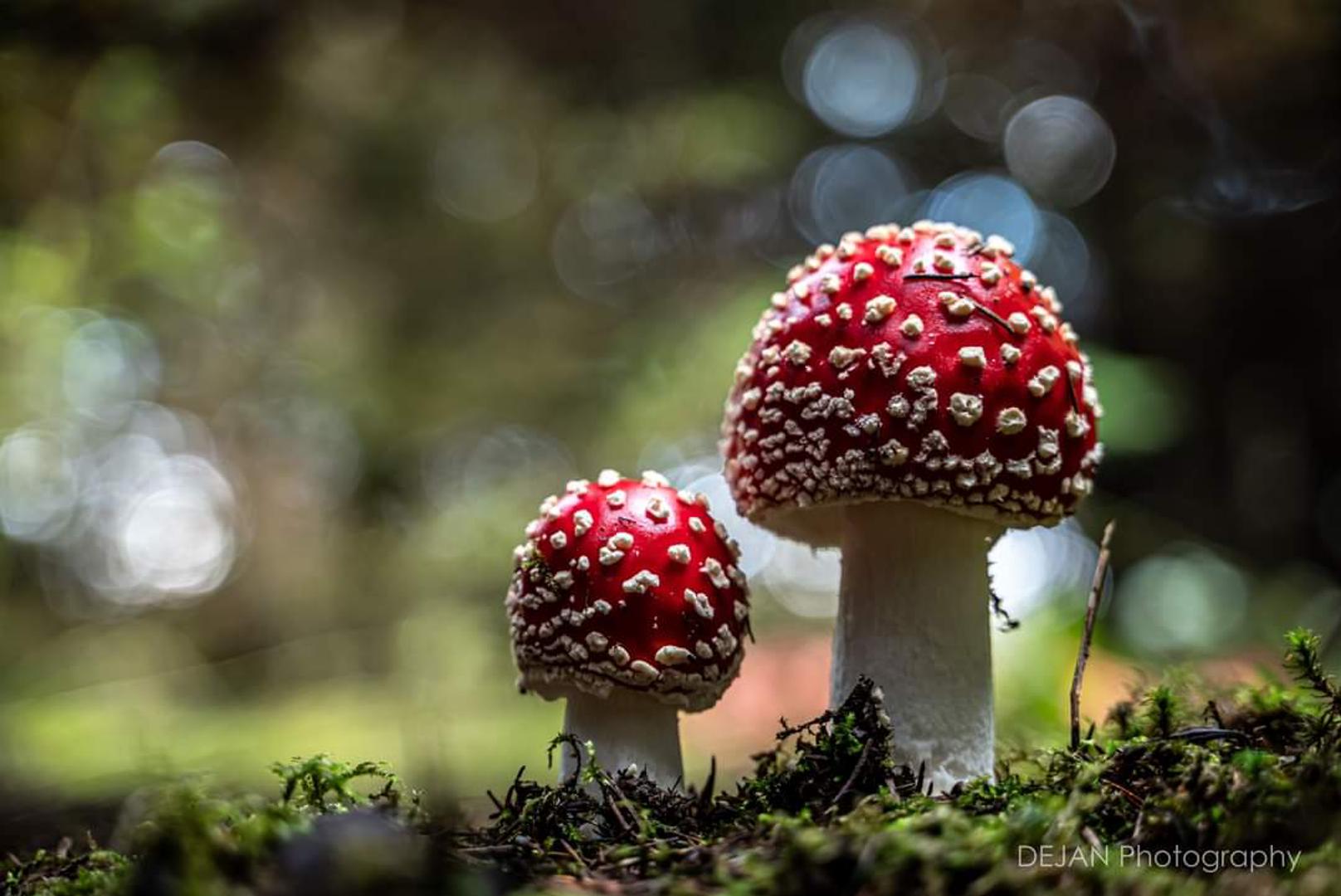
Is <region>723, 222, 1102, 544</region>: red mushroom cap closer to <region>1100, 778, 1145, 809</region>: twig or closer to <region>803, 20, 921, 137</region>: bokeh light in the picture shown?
<region>1100, 778, 1145, 809</region>: twig

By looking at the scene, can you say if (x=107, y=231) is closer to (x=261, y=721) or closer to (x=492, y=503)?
(x=492, y=503)

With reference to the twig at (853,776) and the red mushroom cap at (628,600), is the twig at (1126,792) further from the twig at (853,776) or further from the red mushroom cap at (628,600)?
the red mushroom cap at (628,600)

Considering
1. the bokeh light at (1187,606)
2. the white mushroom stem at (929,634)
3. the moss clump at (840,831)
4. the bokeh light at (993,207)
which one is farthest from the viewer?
the bokeh light at (993,207)

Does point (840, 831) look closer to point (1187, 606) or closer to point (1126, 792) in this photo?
point (1126, 792)

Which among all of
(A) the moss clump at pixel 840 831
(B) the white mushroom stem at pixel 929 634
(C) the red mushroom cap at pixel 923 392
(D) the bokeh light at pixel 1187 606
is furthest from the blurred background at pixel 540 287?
(A) the moss clump at pixel 840 831

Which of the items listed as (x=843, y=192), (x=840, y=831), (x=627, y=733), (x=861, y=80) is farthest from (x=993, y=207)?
(x=840, y=831)

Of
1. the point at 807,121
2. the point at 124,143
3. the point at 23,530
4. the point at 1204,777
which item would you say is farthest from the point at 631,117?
the point at 23,530
